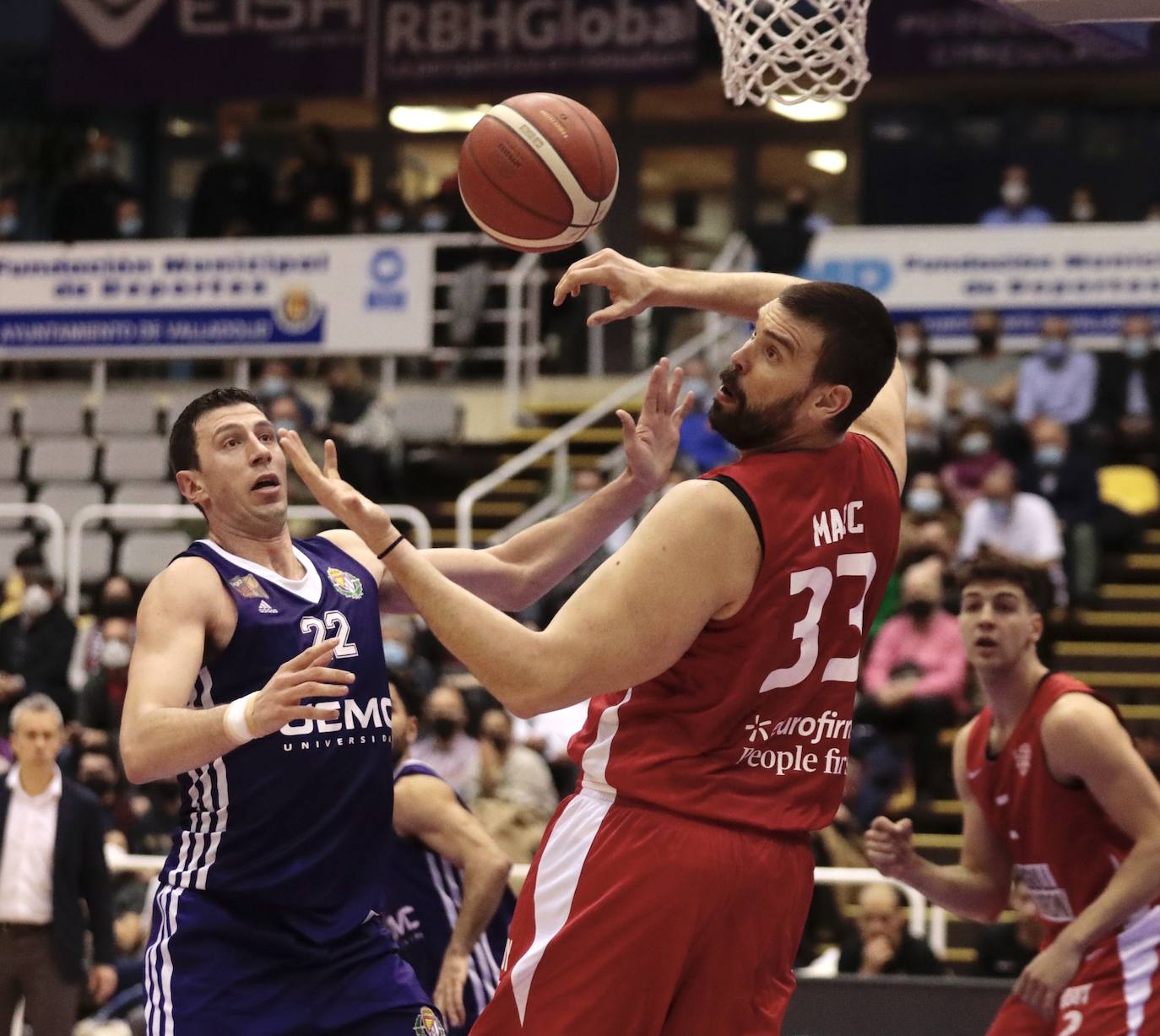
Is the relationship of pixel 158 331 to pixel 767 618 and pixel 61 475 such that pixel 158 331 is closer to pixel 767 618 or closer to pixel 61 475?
pixel 61 475

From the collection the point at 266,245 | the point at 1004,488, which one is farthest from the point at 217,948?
the point at 266,245

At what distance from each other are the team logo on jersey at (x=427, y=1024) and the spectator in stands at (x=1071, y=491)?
822 cm

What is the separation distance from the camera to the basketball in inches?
189

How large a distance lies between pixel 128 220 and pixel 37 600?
6090mm

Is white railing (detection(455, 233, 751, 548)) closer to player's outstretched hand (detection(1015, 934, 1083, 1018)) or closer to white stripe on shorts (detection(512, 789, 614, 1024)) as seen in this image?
player's outstretched hand (detection(1015, 934, 1083, 1018))

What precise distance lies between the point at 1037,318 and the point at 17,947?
9319mm

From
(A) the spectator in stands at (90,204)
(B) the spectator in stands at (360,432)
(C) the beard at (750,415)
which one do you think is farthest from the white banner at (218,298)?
(C) the beard at (750,415)

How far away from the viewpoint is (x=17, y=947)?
8.49 meters

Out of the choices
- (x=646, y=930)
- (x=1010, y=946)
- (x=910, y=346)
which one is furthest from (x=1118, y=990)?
(x=910, y=346)

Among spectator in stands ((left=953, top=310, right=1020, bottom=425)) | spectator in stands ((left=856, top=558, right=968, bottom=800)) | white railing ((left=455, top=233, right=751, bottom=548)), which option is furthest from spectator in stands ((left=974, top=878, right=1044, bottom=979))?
spectator in stands ((left=953, top=310, right=1020, bottom=425))

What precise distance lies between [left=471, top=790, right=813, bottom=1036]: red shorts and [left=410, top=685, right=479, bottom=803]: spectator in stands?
21.7 ft

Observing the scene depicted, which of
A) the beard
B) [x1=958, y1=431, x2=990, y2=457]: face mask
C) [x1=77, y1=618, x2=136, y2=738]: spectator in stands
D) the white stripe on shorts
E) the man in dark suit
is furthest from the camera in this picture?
[x1=958, y1=431, x2=990, y2=457]: face mask

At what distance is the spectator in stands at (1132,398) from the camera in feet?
44.5

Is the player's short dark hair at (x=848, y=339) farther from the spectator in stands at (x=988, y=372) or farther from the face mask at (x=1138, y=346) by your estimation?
the face mask at (x=1138, y=346)
